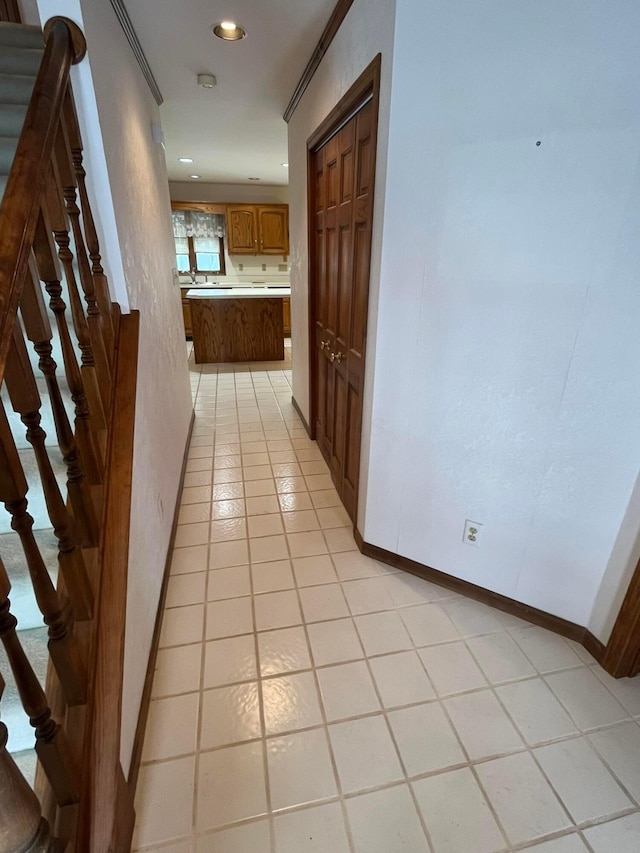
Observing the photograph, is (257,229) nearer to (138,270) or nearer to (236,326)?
(236,326)

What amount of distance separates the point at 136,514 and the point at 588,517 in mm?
1662

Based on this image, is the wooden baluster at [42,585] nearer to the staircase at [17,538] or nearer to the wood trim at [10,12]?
the staircase at [17,538]

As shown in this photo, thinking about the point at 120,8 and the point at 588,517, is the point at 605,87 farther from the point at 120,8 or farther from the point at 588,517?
the point at 120,8

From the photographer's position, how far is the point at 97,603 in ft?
3.36

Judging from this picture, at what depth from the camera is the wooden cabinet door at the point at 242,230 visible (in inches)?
262

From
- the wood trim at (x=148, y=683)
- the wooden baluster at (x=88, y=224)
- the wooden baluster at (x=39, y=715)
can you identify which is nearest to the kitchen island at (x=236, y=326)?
the wood trim at (x=148, y=683)

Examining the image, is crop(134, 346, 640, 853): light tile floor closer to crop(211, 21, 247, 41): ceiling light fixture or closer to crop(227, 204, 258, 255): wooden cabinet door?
crop(211, 21, 247, 41): ceiling light fixture

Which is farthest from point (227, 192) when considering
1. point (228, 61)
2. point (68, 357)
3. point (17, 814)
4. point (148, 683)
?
point (17, 814)

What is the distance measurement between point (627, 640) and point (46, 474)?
191cm

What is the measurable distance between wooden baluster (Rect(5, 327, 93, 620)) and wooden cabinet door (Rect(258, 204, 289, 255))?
6777 millimetres

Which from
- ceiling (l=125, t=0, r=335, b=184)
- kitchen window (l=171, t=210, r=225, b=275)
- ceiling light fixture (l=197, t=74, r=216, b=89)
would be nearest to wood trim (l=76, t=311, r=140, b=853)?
ceiling (l=125, t=0, r=335, b=184)

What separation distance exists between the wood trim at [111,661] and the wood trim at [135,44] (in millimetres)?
1704

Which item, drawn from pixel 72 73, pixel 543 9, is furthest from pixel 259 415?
pixel 543 9

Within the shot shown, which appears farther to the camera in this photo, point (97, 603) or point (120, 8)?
point (120, 8)
